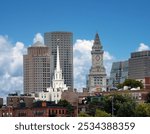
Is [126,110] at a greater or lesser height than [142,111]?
greater

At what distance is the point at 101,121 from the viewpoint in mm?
30422

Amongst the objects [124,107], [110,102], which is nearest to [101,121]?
[124,107]

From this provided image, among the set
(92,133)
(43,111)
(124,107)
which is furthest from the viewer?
(43,111)

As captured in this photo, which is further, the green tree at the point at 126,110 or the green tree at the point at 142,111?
the green tree at the point at 126,110

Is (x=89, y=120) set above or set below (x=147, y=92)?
below

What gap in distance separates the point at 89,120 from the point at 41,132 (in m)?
2.16

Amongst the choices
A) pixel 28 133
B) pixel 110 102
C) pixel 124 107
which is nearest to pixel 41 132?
pixel 28 133

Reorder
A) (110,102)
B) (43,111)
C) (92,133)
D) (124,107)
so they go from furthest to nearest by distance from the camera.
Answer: (43,111) → (110,102) → (124,107) → (92,133)

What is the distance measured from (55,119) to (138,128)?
3.72 metres

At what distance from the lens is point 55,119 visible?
30750 millimetres

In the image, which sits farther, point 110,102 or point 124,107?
point 110,102

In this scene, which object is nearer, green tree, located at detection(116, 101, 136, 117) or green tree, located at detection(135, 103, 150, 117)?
green tree, located at detection(135, 103, 150, 117)

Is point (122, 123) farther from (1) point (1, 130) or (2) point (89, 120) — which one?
(1) point (1, 130)

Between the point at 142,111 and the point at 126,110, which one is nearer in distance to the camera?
the point at 142,111
